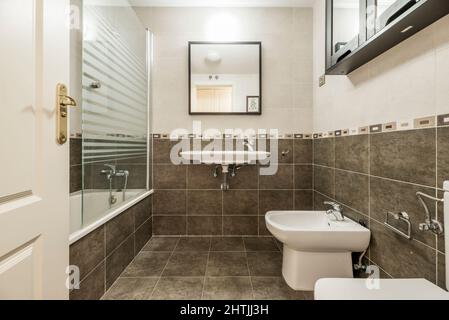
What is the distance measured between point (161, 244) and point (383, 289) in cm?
182

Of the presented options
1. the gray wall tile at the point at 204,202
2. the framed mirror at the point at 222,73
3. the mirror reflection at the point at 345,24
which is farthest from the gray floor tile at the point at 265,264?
the mirror reflection at the point at 345,24

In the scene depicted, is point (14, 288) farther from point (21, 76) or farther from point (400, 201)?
point (400, 201)

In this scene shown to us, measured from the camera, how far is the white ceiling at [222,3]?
7.39 feet

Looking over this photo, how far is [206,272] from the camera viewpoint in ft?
5.65

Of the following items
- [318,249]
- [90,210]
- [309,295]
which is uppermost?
[90,210]

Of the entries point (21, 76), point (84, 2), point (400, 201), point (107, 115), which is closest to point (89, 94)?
point (107, 115)

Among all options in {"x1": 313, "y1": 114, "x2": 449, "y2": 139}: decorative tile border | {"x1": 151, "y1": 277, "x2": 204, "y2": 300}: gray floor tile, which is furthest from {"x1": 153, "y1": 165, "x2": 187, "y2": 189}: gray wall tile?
{"x1": 313, "y1": 114, "x2": 449, "y2": 139}: decorative tile border

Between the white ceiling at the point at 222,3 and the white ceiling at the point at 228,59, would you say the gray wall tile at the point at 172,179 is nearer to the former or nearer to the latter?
the white ceiling at the point at 228,59

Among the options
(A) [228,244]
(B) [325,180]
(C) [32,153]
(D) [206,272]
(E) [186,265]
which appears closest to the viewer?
(C) [32,153]

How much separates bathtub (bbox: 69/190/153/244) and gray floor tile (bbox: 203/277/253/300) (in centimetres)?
80

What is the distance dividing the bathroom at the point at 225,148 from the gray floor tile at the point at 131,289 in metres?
0.01

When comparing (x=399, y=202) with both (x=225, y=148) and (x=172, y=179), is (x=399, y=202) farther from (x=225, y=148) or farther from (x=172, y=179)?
(x=172, y=179)

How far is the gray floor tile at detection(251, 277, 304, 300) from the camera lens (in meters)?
1.44

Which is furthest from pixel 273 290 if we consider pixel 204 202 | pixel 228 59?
pixel 228 59
